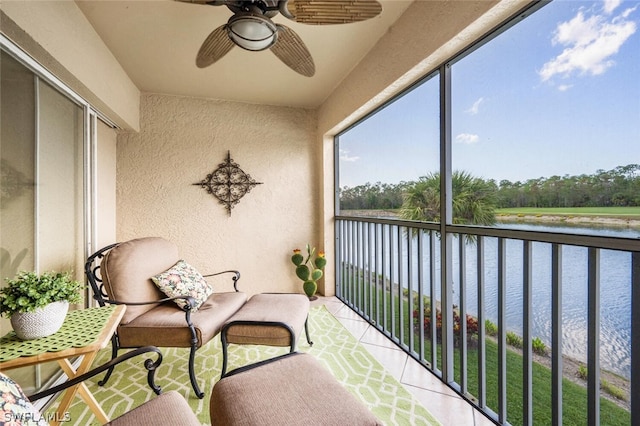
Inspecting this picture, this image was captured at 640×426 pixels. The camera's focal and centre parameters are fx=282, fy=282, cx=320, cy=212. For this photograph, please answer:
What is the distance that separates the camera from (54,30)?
161cm

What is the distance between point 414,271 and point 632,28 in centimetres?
175

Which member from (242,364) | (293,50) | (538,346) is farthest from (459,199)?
(242,364)

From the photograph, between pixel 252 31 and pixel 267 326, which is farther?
pixel 267 326

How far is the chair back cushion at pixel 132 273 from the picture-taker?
71.1 inches

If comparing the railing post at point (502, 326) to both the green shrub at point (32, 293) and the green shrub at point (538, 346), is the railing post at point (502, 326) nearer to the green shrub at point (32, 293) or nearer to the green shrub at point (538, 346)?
the green shrub at point (538, 346)

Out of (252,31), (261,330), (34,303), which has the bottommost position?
(261,330)

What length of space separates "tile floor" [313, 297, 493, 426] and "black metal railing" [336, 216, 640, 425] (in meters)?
0.06

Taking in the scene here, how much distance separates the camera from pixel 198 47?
90.8 inches

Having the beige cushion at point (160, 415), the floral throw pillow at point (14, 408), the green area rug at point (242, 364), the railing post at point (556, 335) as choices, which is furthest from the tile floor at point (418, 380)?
the floral throw pillow at point (14, 408)

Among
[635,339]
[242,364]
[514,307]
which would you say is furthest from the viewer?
[242,364]

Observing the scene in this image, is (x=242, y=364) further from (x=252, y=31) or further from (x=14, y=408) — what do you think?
(x=252, y=31)

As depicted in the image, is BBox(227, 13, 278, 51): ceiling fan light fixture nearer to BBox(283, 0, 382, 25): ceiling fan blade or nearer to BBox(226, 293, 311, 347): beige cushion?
BBox(283, 0, 382, 25): ceiling fan blade

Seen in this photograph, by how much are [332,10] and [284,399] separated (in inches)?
66.9

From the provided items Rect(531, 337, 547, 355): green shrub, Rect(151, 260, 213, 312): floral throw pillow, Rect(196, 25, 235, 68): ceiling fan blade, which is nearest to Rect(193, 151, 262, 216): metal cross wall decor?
Rect(151, 260, 213, 312): floral throw pillow
